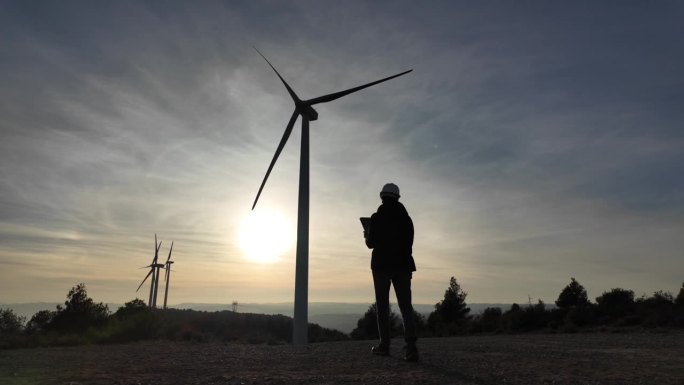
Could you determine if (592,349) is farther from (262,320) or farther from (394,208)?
(262,320)

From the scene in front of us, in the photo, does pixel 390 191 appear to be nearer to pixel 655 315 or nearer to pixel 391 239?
pixel 391 239

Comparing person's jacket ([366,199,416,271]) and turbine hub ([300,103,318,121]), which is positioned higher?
turbine hub ([300,103,318,121])

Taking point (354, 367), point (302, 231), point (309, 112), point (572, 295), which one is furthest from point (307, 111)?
point (572, 295)

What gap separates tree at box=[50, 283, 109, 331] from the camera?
38.4 m

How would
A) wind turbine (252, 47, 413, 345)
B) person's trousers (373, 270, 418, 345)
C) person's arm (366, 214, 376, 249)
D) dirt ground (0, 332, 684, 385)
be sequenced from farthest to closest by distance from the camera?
wind turbine (252, 47, 413, 345)
person's arm (366, 214, 376, 249)
person's trousers (373, 270, 418, 345)
dirt ground (0, 332, 684, 385)

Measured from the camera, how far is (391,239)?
779 cm

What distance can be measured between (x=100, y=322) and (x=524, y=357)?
127ft

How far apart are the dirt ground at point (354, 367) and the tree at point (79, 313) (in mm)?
34907

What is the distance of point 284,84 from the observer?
2597 cm

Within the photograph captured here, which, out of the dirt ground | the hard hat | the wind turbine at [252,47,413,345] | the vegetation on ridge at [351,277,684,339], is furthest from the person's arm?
the vegetation on ridge at [351,277,684,339]

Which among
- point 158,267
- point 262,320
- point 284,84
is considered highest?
point 284,84

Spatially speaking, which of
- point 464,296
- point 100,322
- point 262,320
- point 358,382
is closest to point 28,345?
point 358,382

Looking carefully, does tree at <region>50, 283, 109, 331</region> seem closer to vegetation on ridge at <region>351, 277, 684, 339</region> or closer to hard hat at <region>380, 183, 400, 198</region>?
vegetation on ridge at <region>351, 277, 684, 339</region>

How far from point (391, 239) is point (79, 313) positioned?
41972 millimetres
